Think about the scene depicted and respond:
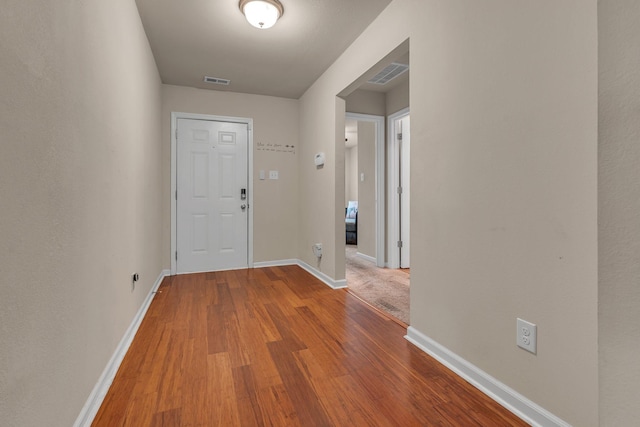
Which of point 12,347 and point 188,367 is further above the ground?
point 12,347

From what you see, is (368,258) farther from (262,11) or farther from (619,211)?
(619,211)

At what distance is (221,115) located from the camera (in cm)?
395

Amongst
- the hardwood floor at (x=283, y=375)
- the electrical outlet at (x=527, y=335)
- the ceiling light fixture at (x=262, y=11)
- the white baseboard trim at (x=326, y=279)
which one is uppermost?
the ceiling light fixture at (x=262, y=11)

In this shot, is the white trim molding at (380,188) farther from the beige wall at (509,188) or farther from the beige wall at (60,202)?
the beige wall at (60,202)

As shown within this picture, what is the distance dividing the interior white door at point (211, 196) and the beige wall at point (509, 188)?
2.65m

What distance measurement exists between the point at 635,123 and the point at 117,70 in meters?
2.25

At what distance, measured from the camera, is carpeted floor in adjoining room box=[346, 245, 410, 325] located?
8.62 ft

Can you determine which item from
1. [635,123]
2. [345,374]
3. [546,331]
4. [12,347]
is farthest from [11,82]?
[546,331]

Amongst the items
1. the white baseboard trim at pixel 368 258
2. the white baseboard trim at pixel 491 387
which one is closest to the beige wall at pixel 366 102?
the white baseboard trim at pixel 368 258

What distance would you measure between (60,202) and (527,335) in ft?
6.22

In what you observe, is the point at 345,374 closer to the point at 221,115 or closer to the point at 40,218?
the point at 40,218

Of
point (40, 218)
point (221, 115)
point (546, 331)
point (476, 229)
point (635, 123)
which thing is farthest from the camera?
point (221, 115)

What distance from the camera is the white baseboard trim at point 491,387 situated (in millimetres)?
1212

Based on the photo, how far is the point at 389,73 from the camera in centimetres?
342
